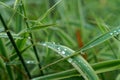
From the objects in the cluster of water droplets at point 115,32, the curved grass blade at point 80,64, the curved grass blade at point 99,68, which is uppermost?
the cluster of water droplets at point 115,32

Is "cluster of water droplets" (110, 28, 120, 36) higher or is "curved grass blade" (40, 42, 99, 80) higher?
"cluster of water droplets" (110, 28, 120, 36)

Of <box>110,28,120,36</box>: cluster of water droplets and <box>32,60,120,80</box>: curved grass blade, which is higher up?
<box>110,28,120,36</box>: cluster of water droplets

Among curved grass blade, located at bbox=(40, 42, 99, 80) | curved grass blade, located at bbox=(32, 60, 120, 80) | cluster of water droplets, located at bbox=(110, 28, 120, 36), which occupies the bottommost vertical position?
curved grass blade, located at bbox=(32, 60, 120, 80)

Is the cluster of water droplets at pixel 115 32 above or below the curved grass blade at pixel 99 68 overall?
above

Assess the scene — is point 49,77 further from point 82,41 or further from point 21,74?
point 82,41

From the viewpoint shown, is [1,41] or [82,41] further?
[82,41]

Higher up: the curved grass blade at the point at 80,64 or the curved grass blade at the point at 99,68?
the curved grass blade at the point at 80,64

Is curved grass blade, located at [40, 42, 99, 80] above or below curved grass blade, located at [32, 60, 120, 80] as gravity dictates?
above

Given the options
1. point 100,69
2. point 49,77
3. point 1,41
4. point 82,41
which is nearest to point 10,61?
point 1,41

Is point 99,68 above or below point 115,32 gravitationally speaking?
below

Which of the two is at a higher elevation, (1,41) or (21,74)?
(1,41)

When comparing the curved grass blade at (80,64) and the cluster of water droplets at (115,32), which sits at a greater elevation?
the cluster of water droplets at (115,32)
